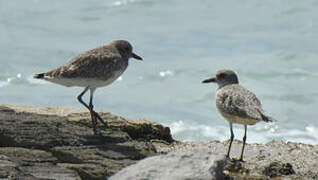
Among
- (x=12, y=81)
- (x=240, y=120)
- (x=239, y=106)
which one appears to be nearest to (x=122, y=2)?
(x=12, y=81)

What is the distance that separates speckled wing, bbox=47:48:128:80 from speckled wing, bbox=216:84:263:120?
141 centimetres

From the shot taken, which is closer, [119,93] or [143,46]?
[119,93]

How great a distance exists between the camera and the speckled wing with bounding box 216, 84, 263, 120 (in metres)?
9.26

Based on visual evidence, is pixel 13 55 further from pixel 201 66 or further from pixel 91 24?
pixel 201 66

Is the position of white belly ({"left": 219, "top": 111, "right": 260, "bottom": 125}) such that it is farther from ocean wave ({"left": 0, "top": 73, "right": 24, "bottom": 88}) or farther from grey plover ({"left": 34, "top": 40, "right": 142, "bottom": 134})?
ocean wave ({"left": 0, "top": 73, "right": 24, "bottom": 88})

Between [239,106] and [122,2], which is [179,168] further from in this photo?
[122,2]

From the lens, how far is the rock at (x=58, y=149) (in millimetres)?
7551

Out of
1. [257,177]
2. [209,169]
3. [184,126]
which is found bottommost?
[184,126]

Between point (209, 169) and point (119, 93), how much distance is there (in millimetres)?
13489

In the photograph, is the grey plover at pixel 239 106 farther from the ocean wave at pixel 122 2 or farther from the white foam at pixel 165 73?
the ocean wave at pixel 122 2

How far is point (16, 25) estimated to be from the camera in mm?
26047

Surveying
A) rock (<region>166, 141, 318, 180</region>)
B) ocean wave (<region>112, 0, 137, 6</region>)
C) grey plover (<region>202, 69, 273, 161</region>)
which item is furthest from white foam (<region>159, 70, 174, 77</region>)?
grey plover (<region>202, 69, 273, 161</region>)

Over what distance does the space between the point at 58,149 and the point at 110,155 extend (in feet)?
1.89

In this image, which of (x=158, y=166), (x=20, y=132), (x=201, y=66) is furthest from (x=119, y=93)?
(x=158, y=166)
